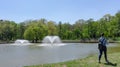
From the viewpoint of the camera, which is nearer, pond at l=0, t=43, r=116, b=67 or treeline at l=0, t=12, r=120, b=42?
pond at l=0, t=43, r=116, b=67

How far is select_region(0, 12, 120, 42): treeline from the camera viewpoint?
273ft

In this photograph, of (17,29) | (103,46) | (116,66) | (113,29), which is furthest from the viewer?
(17,29)

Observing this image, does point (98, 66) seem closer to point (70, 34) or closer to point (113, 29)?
point (113, 29)

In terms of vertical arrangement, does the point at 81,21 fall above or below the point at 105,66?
above

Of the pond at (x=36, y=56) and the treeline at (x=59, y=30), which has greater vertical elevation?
the treeline at (x=59, y=30)

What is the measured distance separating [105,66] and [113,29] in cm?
6773

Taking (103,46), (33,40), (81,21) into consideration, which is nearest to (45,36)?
(33,40)

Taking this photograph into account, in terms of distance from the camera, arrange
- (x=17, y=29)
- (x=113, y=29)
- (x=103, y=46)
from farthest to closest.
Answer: (x=17, y=29) → (x=113, y=29) → (x=103, y=46)

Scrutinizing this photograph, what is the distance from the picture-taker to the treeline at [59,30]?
3275 inches

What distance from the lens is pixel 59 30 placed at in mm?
102125

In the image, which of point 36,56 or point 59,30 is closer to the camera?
point 36,56

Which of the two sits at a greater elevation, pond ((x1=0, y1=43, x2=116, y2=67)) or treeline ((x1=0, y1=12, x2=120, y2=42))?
treeline ((x1=0, y1=12, x2=120, y2=42))

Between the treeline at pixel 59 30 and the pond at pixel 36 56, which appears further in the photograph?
the treeline at pixel 59 30

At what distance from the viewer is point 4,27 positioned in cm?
9525
